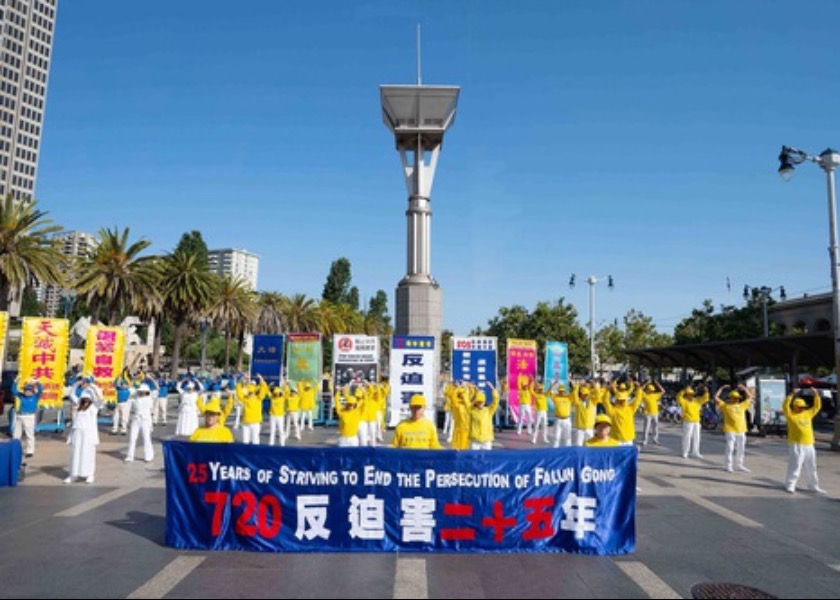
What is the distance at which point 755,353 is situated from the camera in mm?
27719

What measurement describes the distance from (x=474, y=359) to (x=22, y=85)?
136468 mm

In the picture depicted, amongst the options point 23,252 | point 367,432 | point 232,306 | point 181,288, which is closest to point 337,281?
point 232,306

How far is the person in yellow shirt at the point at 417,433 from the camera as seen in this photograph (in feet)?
27.0

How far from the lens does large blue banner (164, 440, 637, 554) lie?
7152mm

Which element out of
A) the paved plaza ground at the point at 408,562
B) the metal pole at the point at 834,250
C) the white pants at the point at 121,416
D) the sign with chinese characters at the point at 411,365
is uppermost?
the metal pole at the point at 834,250

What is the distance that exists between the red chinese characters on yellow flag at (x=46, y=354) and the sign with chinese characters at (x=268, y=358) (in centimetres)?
748

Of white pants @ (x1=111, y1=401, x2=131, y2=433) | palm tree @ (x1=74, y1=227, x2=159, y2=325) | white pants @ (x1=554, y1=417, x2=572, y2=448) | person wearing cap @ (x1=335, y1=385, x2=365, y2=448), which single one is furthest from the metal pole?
palm tree @ (x1=74, y1=227, x2=159, y2=325)

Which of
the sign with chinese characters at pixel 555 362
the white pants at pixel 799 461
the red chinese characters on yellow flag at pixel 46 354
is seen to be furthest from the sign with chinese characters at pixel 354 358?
the white pants at pixel 799 461

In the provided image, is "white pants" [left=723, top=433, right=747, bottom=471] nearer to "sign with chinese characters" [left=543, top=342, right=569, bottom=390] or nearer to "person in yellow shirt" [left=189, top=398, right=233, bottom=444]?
"sign with chinese characters" [left=543, top=342, right=569, bottom=390]

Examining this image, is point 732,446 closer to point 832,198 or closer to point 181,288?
point 832,198

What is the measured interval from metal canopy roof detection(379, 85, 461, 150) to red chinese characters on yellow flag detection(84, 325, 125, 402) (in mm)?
17762

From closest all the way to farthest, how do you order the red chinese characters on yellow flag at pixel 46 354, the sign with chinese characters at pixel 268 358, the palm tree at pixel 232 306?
the red chinese characters on yellow flag at pixel 46 354 < the sign with chinese characters at pixel 268 358 < the palm tree at pixel 232 306

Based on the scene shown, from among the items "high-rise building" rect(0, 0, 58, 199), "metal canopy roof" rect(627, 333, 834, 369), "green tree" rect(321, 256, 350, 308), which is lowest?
"metal canopy roof" rect(627, 333, 834, 369)

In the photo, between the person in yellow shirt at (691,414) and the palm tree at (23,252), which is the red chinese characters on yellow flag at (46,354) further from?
the person in yellow shirt at (691,414)
